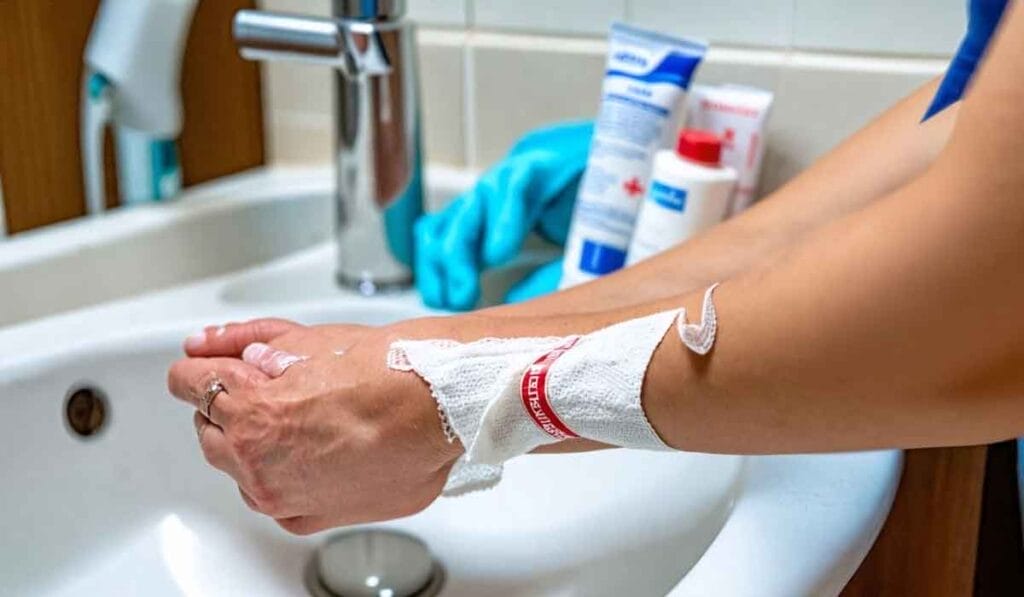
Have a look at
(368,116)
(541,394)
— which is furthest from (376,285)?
(541,394)

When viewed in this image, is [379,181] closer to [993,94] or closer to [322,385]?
[322,385]

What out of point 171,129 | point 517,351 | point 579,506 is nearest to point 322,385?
point 517,351

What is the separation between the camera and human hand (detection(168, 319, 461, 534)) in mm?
457

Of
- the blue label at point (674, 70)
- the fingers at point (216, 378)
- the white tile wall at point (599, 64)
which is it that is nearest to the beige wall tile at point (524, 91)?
the white tile wall at point (599, 64)

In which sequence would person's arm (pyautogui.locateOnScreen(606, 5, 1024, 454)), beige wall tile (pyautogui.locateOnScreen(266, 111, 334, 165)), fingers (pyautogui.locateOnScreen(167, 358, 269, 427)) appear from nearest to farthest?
1. person's arm (pyautogui.locateOnScreen(606, 5, 1024, 454))
2. fingers (pyautogui.locateOnScreen(167, 358, 269, 427))
3. beige wall tile (pyautogui.locateOnScreen(266, 111, 334, 165))

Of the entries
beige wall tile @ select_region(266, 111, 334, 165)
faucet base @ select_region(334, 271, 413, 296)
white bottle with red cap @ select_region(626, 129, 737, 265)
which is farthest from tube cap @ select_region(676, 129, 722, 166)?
beige wall tile @ select_region(266, 111, 334, 165)

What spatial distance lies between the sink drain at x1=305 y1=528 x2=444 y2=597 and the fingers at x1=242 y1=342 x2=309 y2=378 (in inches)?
5.5

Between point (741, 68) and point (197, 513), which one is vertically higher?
point (741, 68)

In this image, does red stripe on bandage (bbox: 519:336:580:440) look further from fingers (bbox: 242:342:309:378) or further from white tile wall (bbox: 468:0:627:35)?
white tile wall (bbox: 468:0:627:35)

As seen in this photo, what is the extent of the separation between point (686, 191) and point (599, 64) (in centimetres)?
17

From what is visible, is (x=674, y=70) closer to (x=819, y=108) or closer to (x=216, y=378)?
(x=819, y=108)

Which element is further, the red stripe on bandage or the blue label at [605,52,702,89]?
the blue label at [605,52,702,89]

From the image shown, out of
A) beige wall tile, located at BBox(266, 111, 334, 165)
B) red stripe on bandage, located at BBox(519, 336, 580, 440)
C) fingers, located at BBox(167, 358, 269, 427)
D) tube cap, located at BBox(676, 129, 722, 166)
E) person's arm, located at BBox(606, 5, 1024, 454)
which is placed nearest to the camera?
person's arm, located at BBox(606, 5, 1024, 454)

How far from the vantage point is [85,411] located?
65 centimetres
